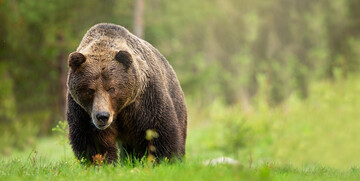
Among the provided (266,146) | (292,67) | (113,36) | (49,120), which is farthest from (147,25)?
(113,36)

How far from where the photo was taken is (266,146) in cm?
1401

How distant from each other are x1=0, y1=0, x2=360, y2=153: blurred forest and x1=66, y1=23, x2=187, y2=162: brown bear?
930 cm

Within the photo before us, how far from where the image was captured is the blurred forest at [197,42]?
17609 millimetres

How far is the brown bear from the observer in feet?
16.5

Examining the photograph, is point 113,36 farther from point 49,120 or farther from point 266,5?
point 266,5

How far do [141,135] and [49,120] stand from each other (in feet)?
59.5

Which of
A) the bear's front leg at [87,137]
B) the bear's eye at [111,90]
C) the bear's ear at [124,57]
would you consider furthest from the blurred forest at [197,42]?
the bear's eye at [111,90]

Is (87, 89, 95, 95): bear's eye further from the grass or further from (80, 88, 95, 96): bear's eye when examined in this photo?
the grass

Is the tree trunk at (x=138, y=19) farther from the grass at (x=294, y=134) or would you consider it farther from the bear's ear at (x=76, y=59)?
the bear's ear at (x=76, y=59)

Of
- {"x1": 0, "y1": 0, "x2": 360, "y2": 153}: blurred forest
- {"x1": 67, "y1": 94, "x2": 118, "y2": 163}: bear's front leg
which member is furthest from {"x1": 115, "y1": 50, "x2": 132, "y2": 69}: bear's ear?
{"x1": 0, "y1": 0, "x2": 360, "y2": 153}: blurred forest

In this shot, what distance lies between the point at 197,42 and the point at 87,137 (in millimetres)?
34655

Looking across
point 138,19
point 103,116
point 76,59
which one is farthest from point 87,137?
point 138,19

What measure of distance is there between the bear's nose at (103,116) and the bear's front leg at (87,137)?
2.15 ft

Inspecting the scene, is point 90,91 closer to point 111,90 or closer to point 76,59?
point 111,90
